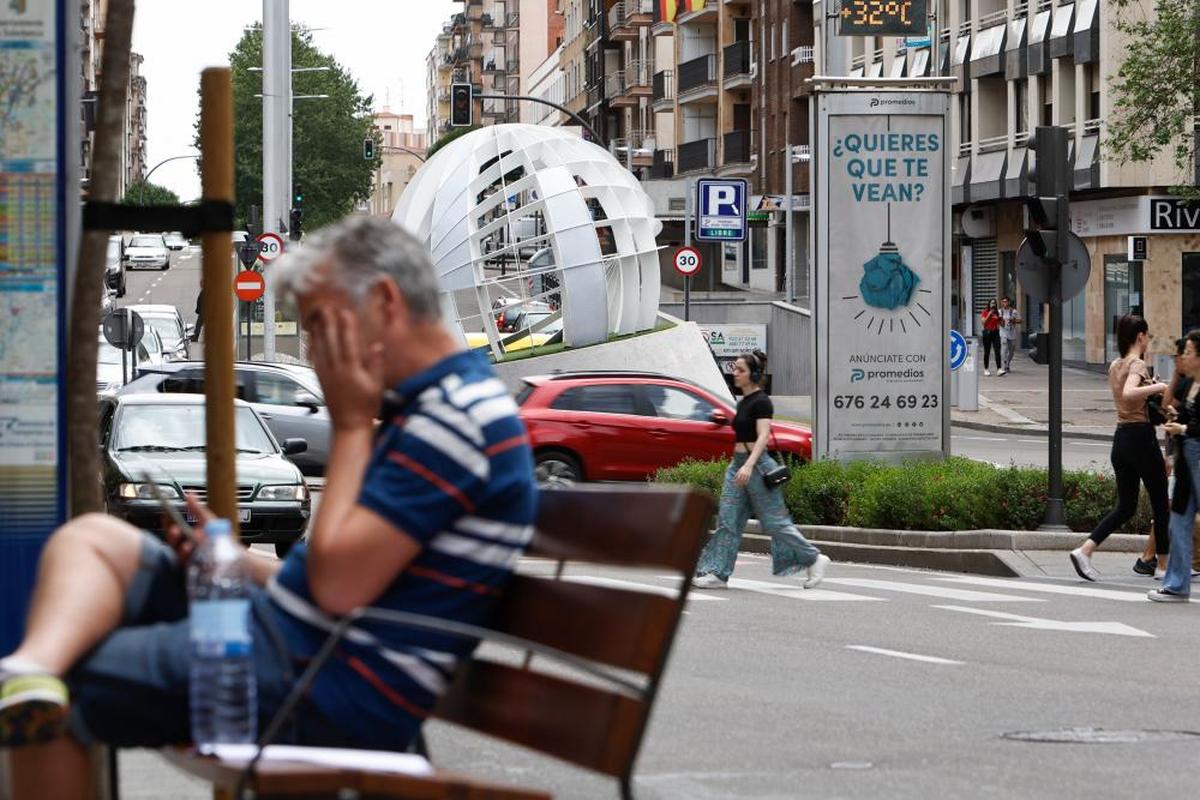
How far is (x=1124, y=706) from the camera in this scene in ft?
32.2

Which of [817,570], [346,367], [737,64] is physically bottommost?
[817,570]

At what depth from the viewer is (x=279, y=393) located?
1186 inches

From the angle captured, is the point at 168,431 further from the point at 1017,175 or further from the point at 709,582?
the point at 1017,175

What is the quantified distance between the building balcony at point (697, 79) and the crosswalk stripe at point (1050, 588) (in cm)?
7364

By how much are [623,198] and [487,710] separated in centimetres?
4279

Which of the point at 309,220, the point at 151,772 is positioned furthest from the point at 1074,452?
the point at 309,220

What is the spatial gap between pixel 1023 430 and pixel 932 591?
22.9 metres

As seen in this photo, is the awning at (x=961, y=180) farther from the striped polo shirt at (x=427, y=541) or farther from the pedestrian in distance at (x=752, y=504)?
the striped polo shirt at (x=427, y=541)

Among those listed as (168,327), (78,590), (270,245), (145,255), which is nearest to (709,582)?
(78,590)

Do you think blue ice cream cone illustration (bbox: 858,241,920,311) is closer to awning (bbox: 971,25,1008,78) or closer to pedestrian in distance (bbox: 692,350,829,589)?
pedestrian in distance (bbox: 692,350,829,589)

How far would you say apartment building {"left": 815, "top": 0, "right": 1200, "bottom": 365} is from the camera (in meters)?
52.8

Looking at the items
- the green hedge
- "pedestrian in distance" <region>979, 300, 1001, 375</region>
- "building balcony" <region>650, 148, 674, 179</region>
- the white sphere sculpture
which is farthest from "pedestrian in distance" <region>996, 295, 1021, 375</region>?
"building balcony" <region>650, 148, 674, 179</region>

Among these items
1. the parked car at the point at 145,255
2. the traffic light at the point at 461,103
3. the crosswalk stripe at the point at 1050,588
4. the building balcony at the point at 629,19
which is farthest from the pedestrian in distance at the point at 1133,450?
the parked car at the point at 145,255

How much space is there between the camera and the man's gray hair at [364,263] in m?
4.66
